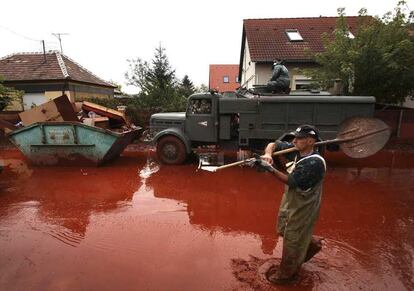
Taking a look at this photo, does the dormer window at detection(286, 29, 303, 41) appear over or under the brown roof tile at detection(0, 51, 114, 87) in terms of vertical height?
over

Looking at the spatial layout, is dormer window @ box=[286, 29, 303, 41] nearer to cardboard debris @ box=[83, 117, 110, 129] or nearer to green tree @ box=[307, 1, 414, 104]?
green tree @ box=[307, 1, 414, 104]

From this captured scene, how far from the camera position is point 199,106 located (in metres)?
9.02

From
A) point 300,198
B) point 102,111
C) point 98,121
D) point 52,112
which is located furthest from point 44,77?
point 300,198

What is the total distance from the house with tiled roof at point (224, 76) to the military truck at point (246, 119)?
36.4 meters

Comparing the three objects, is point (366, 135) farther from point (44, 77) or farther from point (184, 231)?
point (44, 77)

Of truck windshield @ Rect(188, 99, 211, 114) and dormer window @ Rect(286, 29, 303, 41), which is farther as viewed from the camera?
dormer window @ Rect(286, 29, 303, 41)

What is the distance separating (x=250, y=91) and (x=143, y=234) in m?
5.90

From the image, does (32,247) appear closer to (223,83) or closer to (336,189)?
(336,189)

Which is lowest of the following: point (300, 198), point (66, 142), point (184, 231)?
point (184, 231)

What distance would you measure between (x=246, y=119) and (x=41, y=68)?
18.6 metres

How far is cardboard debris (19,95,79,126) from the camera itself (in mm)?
8859

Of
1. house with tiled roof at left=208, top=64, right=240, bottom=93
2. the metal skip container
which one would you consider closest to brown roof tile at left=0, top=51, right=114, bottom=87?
the metal skip container

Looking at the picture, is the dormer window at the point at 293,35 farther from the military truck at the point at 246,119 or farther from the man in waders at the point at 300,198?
the man in waders at the point at 300,198

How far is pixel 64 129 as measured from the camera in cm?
855
